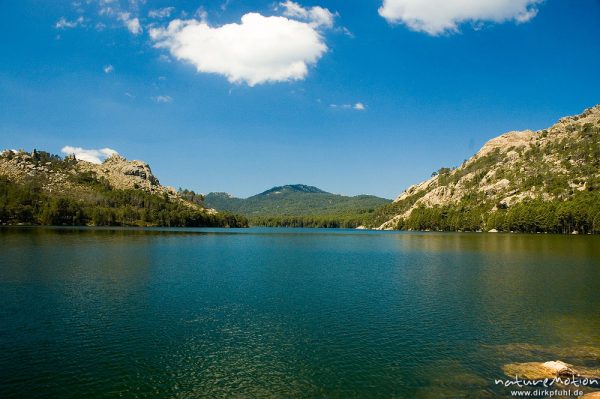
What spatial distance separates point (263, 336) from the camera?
36594 millimetres

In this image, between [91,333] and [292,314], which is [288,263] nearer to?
[292,314]

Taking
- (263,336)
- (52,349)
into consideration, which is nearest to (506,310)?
(263,336)

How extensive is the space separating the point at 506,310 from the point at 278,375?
106 ft

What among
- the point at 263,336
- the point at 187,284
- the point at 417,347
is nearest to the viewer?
the point at 417,347

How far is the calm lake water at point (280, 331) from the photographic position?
26.8 m

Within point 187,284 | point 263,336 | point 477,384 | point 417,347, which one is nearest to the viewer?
point 477,384

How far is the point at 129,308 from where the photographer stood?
148 feet

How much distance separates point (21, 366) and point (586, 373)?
40.7 m

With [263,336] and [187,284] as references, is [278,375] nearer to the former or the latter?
[263,336]

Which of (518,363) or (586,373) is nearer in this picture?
(586,373)

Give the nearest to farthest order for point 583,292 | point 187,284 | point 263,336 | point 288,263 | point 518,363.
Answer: point 518,363, point 263,336, point 583,292, point 187,284, point 288,263

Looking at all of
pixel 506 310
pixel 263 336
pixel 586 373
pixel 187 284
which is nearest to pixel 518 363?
Answer: pixel 586 373

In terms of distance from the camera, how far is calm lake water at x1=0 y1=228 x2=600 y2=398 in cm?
2680

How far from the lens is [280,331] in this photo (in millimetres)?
38250
